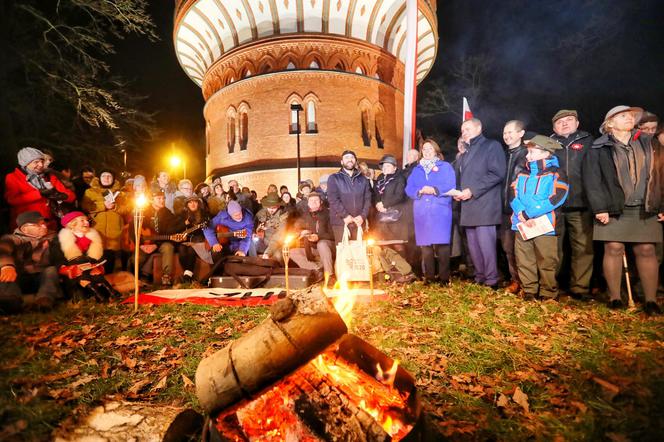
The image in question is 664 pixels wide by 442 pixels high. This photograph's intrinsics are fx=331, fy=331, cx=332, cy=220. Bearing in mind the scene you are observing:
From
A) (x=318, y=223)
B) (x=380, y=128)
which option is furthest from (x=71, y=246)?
(x=380, y=128)

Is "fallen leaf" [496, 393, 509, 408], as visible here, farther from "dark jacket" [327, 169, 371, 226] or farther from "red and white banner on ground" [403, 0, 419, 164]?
"red and white banner on ground" [403, 0, 419, 164]

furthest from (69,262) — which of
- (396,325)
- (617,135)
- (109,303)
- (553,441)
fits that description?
(617,135)

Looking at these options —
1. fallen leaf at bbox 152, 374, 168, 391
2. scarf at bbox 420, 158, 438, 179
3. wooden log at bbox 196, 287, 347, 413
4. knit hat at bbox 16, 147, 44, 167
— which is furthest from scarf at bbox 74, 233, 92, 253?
scarf at bbox 420, 158, 438, 179

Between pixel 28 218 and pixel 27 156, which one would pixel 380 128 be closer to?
pixel 27 156

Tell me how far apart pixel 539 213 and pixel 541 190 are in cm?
34

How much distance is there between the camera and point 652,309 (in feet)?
13.8

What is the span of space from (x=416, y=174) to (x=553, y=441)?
484 cm

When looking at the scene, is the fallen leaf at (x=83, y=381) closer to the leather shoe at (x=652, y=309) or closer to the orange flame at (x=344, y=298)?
the orange flame at (x=344, y=298)

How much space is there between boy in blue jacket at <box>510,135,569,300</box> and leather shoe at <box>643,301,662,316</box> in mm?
1012

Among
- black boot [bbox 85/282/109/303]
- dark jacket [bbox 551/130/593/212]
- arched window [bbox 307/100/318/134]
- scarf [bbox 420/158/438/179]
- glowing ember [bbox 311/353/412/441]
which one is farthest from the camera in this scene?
arched window [bbox 307/100/318/134]

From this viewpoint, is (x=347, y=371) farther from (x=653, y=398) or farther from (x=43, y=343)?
(x=43, y=343)

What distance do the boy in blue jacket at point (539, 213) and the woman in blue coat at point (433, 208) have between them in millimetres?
1165

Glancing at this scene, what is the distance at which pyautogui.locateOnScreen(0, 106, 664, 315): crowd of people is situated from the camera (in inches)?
177

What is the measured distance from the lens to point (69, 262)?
573 centimetres
